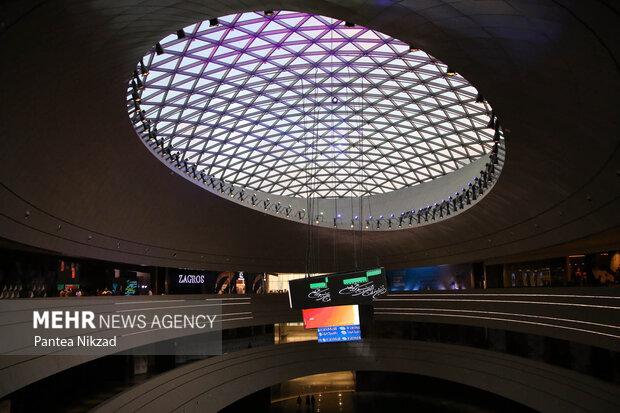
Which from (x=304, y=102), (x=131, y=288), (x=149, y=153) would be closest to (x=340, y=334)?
(x=131, y=288)

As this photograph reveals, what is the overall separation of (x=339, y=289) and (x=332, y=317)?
34.9 feet

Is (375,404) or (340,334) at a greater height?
(340,334)

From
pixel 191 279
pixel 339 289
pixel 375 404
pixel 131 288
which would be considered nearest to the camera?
pixel 339 289

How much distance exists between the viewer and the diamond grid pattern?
26.1 meters

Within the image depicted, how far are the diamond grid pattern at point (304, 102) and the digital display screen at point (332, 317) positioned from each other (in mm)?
13206

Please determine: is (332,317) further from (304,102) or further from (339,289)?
(304,102)

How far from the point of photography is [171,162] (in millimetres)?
24969

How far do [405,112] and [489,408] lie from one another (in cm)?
2537

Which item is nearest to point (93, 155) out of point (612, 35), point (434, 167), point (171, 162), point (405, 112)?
point (171, 162)

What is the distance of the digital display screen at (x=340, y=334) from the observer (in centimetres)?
3222

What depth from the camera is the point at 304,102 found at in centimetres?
3538

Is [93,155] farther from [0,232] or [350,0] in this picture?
[350,0]

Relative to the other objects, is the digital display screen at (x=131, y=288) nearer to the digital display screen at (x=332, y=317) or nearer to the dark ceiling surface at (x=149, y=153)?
the dark ceiling surface at (x=149, y=153)

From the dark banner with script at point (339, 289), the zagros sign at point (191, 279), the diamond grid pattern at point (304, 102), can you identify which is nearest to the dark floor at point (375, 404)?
the zagros sign at point (191, 279)
